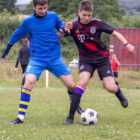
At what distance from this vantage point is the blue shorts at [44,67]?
21.2 ft

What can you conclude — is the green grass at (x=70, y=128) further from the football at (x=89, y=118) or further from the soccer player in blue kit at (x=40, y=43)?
the soccer player in blue kit at (x=40, y=43)

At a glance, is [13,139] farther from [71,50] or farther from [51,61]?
[71,50]

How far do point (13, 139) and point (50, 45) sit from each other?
6.89 ft

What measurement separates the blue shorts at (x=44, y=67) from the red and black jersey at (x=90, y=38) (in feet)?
1.45

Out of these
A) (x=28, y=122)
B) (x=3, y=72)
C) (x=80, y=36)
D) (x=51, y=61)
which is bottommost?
(x=3, y=72)

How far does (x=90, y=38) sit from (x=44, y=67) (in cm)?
98

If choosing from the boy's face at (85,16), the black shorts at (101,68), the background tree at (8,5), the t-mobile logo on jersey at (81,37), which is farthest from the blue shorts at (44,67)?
the background tree at (8,5)

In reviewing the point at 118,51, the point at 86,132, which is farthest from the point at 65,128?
the point at 118,51

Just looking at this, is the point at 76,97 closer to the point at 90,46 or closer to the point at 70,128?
the point at 70,128

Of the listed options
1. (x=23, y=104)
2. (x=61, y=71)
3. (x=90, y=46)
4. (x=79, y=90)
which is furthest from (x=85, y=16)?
(x=23, y=104)

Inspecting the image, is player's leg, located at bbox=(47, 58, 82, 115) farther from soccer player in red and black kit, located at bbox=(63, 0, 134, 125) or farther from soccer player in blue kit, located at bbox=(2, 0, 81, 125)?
soccer player in red and black kit, located at bbox=(63, 0, 134, 125)

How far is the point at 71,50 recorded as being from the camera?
27953 millimetres

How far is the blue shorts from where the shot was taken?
6469 mm

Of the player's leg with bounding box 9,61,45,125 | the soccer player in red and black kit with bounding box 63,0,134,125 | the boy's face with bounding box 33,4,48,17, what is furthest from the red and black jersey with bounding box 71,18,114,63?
the player's leg with bounding box 9,61,45,125
